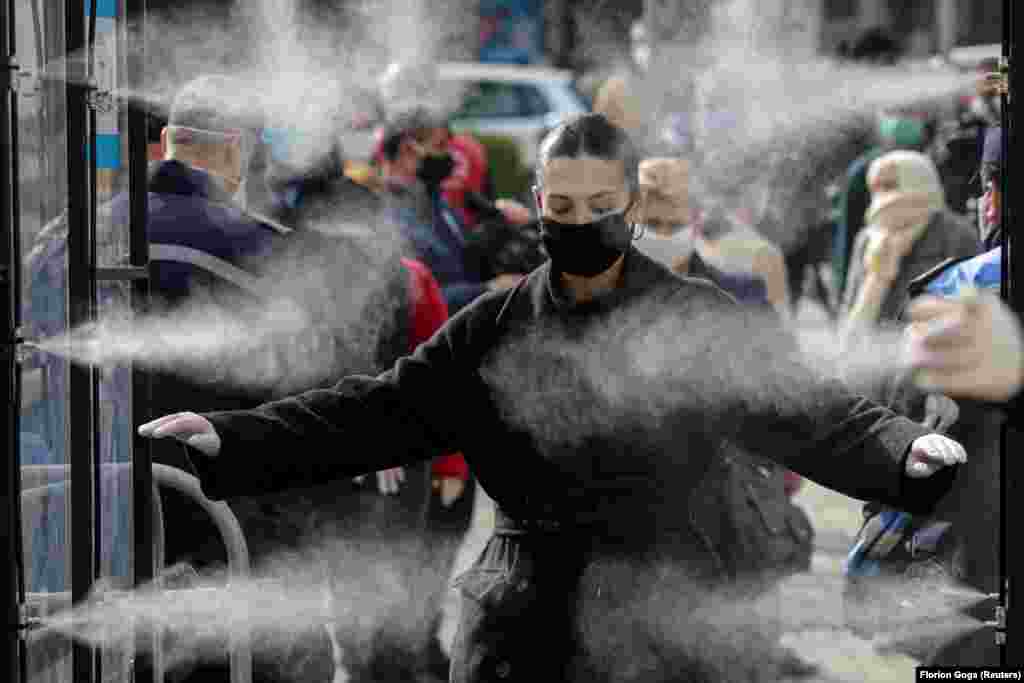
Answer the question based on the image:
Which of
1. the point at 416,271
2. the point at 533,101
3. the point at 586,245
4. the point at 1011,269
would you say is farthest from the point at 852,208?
the point at 533,101

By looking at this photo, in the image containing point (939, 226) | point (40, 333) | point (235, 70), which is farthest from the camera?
point (939, 226)

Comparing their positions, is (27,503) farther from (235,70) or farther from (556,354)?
(235,70)

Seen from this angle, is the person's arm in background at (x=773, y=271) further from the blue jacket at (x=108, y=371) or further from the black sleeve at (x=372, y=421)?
the black sleeve at (x=372, y=421)

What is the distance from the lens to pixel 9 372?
3.49 meters

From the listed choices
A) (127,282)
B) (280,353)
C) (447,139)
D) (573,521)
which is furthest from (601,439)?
(447,139)

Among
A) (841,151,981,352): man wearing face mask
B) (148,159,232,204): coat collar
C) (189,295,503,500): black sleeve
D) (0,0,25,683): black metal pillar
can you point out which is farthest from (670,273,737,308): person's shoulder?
(841,151,981,352): man wearing face mask

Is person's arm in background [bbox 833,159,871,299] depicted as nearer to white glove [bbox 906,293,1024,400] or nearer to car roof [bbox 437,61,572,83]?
white glove [bbox 906,293,1024,400]

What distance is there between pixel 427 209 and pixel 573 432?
10.1 feet

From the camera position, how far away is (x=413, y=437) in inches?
154

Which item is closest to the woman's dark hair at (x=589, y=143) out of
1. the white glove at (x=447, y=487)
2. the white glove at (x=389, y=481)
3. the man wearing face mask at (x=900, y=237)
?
the white glove at (x=389, y=481)

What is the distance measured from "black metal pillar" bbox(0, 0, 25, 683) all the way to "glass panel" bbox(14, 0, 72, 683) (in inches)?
2.0

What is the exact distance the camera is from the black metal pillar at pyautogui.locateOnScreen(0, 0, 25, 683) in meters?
3.42

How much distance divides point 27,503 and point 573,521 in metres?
0.99

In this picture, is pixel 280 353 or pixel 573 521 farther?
pixel 280 353
